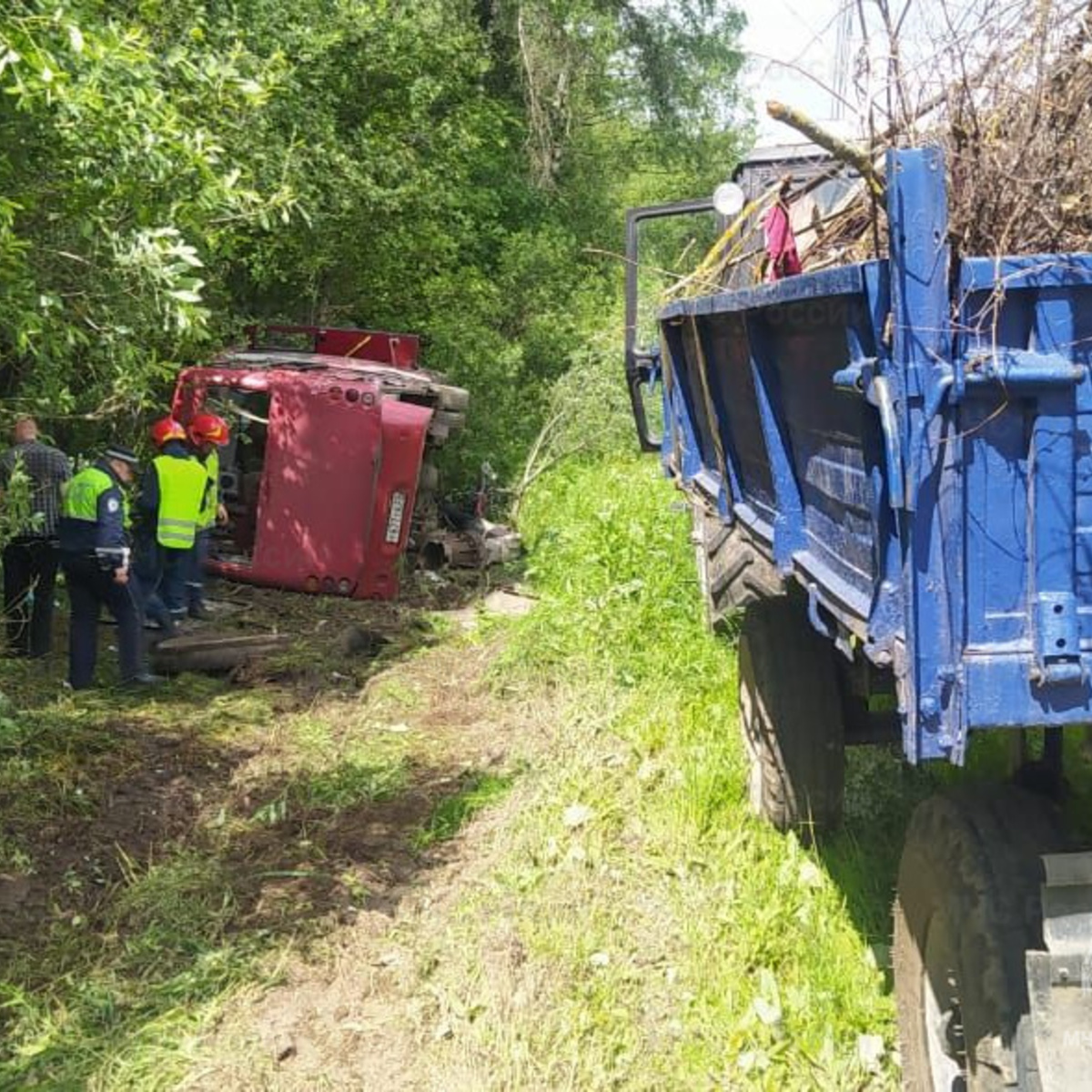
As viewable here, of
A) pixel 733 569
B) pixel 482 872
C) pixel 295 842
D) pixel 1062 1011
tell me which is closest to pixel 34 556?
pixel 295 842

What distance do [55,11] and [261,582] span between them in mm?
5750

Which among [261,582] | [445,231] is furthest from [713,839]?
[445,231]

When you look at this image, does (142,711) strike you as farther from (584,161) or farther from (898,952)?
(584,161)

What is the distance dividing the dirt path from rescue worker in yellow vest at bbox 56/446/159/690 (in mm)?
2272

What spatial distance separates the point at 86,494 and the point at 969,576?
19.0 feet

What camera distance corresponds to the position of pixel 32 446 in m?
7.50

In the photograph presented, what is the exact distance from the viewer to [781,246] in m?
3.89

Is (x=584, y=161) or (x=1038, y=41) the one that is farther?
(x=584, y=161)

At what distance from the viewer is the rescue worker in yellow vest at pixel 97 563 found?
7.09 m

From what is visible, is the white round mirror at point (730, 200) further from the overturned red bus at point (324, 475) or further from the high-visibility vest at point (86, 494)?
the overturned red bus at point (324, 475)

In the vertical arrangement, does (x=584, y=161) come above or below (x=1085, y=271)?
above

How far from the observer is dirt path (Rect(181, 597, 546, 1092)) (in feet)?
11.6

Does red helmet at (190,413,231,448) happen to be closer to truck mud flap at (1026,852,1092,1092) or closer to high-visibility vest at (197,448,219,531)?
high-visibility vest at (197,448,219,531)

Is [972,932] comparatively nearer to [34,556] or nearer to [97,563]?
[97,563]
